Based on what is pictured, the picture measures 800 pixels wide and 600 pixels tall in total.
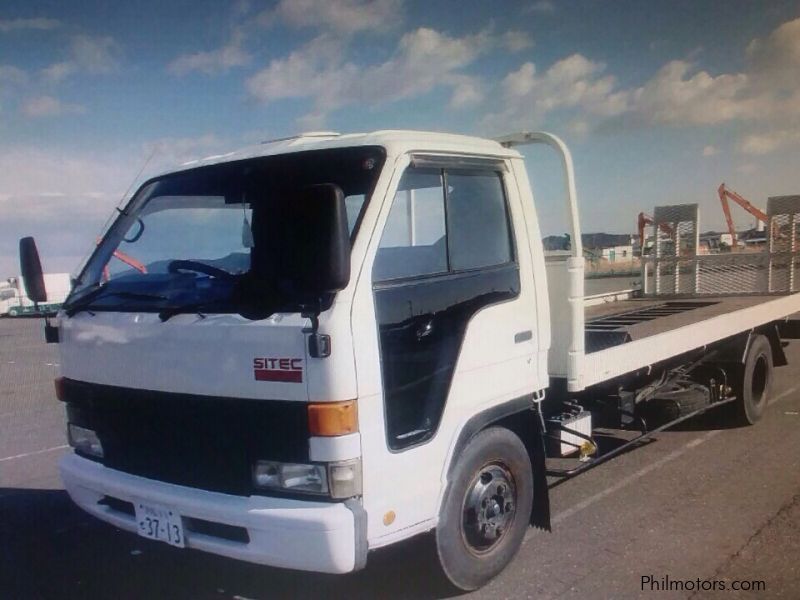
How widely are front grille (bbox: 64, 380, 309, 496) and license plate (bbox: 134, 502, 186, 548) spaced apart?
0.13 m

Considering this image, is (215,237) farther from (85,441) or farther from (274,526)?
(274,526)

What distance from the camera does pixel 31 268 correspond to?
3.88 m

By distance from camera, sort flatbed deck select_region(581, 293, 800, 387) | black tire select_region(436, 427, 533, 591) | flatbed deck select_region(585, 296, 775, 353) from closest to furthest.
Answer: black tire select_region(436, 427, 533, 591) → flatbed deck select_region(581, 293, 800, 387) → flatbed deck select_region(585, 296, 775, 353)

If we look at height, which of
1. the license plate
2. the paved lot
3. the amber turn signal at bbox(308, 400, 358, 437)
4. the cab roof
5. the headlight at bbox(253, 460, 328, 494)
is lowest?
the paved lot

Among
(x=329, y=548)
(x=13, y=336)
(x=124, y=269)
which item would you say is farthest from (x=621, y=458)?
(x=13, y=336)

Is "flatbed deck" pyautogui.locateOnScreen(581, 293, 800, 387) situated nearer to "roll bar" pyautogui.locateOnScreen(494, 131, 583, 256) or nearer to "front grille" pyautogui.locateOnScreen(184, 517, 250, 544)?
"roll bar" pyautogui.locateOnScreen(494, 131, 583, 256)

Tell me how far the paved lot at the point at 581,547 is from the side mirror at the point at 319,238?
56.9 inches

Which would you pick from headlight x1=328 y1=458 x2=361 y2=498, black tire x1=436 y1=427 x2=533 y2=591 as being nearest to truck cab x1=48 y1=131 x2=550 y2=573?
headlight x1=328 y1=458 x2=361 y2=498

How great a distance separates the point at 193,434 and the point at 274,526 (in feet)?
1.93

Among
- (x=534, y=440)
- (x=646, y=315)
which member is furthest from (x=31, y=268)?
(x=646, y=315)

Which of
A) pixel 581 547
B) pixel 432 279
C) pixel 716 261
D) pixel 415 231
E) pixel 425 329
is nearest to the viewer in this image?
pixel 425 329

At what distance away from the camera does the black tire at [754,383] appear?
21.1ft

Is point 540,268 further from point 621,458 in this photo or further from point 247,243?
point 621,458

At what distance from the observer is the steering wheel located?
10.3 ft
